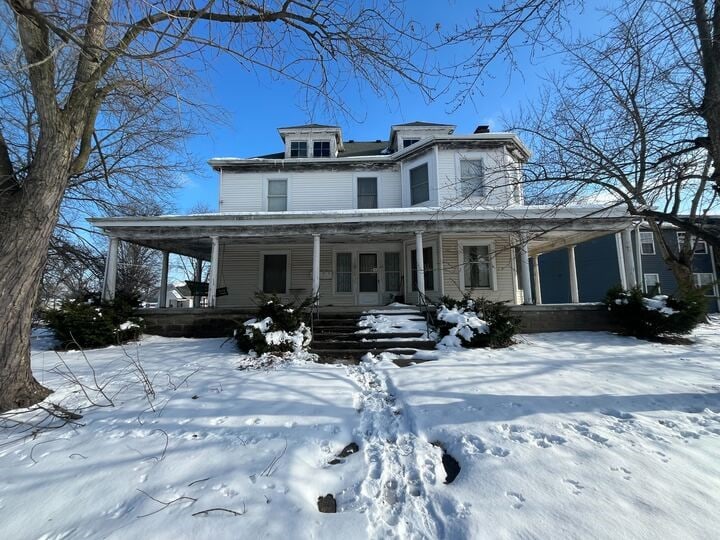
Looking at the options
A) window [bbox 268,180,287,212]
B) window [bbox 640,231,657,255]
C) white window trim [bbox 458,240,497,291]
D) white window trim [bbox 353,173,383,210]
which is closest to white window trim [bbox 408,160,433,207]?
white window trim [bbox 353,173,383,210]

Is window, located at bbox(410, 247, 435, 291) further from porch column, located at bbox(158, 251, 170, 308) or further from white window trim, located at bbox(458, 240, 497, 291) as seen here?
porch column, located at bbox(158, 251, 170, 308)

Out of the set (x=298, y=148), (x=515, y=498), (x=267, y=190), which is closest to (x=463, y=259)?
(x=267, y=190)

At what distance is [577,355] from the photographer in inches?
260

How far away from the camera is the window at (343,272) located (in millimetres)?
12359

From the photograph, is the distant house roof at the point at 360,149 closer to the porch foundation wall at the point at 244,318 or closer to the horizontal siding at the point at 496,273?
the horizontal siding at the point at 496,273

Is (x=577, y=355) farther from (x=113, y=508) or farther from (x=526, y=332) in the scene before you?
(x=113, y=508)

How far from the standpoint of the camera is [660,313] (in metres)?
7.81

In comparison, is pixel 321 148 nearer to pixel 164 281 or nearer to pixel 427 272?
pixel 427 272

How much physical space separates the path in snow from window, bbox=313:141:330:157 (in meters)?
11.9

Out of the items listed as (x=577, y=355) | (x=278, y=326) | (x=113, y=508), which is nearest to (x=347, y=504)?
(x=113, y=508)

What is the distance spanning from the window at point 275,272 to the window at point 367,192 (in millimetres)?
3666

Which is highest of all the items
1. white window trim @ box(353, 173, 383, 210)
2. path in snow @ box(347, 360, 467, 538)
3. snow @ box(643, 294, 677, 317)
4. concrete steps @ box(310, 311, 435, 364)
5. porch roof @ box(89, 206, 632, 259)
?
white window trim @ box(353, 173, 383, 210)

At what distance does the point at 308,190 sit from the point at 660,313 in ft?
36.8

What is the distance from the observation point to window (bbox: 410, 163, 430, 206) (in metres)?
12.2
